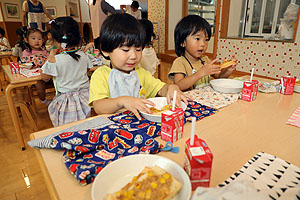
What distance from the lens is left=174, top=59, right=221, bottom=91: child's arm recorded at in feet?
4.33

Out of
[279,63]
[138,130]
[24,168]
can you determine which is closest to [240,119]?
[138,130]

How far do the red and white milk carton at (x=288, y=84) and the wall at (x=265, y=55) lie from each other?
2639 mm

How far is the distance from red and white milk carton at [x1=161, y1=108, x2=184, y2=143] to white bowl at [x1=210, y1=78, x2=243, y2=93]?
66cm

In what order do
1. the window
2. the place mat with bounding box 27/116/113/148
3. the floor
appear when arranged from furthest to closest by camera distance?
1. the window
2. the floor
3. the place mat with bounding box 27/116/113/148

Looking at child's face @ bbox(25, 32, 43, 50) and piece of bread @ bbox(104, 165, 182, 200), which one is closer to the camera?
piece of bread @ bbox(104, 165, 182, 200)

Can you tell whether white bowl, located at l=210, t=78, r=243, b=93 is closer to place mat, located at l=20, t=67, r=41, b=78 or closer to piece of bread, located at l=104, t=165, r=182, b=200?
piece of bread, located at l=104, t=165, r=182, b=200

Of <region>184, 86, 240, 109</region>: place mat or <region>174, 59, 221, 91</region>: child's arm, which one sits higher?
<region>174, 59, 221, 91</region>: child's arm

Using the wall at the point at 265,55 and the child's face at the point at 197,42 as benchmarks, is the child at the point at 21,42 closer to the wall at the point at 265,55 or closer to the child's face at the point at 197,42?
the child's face at the point at 197,42

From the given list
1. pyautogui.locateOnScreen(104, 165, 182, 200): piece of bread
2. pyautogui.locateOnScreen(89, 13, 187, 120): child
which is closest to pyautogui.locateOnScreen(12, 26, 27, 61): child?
pyautogui.locateOnScreen(89, 13, 187, 120): child

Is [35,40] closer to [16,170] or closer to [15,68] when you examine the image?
[15,68]

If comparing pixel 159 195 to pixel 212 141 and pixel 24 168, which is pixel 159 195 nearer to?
pixel 212 141

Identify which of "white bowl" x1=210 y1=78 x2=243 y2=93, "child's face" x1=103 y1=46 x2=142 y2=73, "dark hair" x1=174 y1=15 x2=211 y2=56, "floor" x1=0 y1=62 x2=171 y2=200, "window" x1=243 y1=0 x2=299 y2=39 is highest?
"window" x1=243 y1=0 x2=299 y2=39

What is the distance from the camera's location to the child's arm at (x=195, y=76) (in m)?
1.32

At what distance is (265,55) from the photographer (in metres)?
3.75
